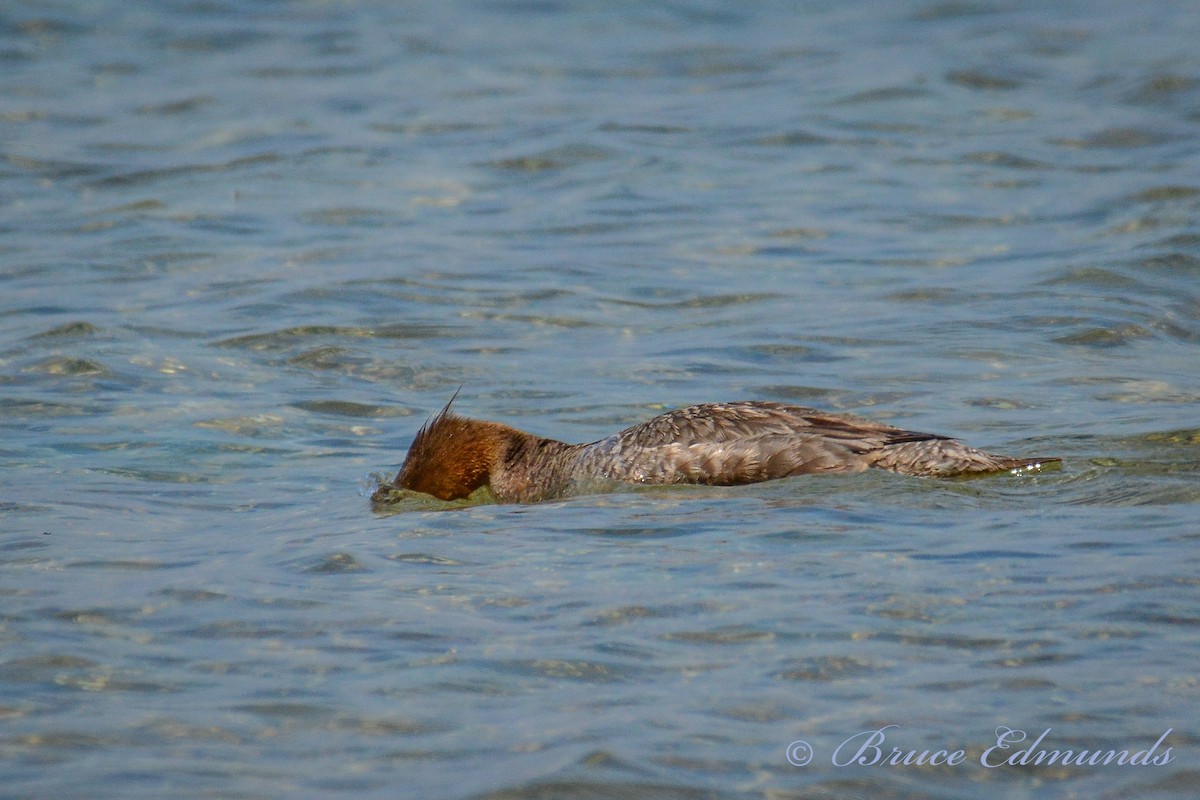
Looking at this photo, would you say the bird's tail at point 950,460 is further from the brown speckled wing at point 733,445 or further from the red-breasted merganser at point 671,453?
the brown speckled wing at point 733,445

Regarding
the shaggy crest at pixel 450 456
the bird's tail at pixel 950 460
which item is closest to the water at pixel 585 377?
the bird's tail at pixel 950 460

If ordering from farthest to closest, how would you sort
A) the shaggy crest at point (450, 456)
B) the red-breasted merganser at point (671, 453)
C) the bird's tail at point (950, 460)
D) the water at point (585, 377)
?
the shaggy crest at point (450, 456) → the red-breasted merganser at point (671, 453) → the bird's tail at point (950, 460) → the water at point (585, 377)

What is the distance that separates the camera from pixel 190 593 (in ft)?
22.5

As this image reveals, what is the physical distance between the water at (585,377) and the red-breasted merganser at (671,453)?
188 mm

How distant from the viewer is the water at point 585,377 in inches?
216

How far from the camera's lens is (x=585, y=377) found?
11.1 meters

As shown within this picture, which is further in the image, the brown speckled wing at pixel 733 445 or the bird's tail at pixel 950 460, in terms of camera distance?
the brown speckled wing at pixel 733 445

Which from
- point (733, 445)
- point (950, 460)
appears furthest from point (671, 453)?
point (950, 460)

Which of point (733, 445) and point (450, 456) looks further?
point (450, 456)

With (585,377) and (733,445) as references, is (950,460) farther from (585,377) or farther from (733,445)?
(585,377)

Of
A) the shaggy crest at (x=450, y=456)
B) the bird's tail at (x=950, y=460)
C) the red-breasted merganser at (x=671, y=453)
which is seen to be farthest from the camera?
the shaggy crest at (x=450, y=456)

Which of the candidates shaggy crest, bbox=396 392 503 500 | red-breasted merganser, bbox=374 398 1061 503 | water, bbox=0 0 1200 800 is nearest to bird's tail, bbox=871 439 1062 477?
red-breasted merganser, bbox=374 398 1061 503

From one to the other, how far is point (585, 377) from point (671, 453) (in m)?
2.40

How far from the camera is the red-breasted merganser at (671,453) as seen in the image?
8500 millimetres
